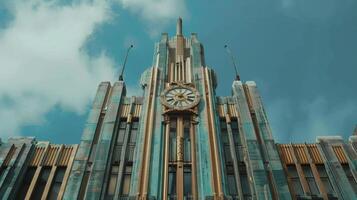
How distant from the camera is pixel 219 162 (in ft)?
98.4

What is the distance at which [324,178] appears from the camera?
31.2 m

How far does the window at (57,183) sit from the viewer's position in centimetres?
2958

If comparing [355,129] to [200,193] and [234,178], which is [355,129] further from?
[200,193]

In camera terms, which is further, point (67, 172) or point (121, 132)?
point (121, 132)

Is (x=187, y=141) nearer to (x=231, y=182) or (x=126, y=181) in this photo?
(x=231, y=182)

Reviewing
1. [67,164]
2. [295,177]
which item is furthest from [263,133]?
[67,164]

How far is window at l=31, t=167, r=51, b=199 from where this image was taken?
29.8 meters

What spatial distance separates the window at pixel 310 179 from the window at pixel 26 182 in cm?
2346

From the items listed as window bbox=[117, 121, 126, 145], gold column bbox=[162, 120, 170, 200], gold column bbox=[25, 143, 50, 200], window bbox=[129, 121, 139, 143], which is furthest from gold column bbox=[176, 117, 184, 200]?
gold column bbox=[25, 143, 50, 200]

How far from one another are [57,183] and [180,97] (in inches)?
546

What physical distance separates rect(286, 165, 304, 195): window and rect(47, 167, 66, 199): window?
756 inches

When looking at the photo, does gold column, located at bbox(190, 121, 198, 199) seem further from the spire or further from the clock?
the spire

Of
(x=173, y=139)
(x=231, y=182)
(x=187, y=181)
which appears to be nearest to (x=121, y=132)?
(x=173, y=139)

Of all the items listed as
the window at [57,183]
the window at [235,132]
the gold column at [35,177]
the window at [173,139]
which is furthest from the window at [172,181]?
the gold column at [35,177]
